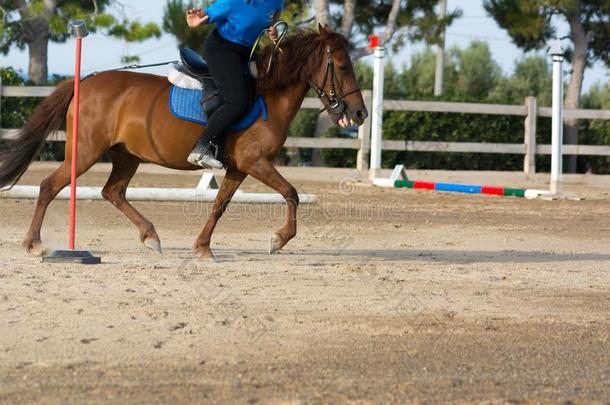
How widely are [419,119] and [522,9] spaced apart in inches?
247

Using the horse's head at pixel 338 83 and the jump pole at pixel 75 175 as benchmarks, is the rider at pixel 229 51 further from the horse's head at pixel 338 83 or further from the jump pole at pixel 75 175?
the jump pole at pixel 75 175

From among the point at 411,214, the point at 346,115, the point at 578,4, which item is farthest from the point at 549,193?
the point at 578,4

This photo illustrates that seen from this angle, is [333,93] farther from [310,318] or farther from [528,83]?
[528,83]

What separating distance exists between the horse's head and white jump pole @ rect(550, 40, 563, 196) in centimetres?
802

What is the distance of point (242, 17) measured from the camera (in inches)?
337

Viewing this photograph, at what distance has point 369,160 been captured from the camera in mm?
21125

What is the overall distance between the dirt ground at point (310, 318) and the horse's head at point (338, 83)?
1.28m

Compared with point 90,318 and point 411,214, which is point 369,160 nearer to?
point 411,214

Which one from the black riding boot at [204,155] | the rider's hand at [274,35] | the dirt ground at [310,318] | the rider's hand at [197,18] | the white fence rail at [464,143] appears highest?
the rider's hand at [197,18]

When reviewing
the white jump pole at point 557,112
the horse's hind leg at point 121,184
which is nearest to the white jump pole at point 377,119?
the white jump pole at point 557,112

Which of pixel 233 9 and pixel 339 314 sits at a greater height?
pixel 233 9

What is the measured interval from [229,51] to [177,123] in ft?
2.54

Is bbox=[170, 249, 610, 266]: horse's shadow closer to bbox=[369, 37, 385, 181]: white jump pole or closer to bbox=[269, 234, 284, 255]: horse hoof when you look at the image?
bbox=[269, 234, 284, 255]: horse hoof

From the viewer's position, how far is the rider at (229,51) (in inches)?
336
